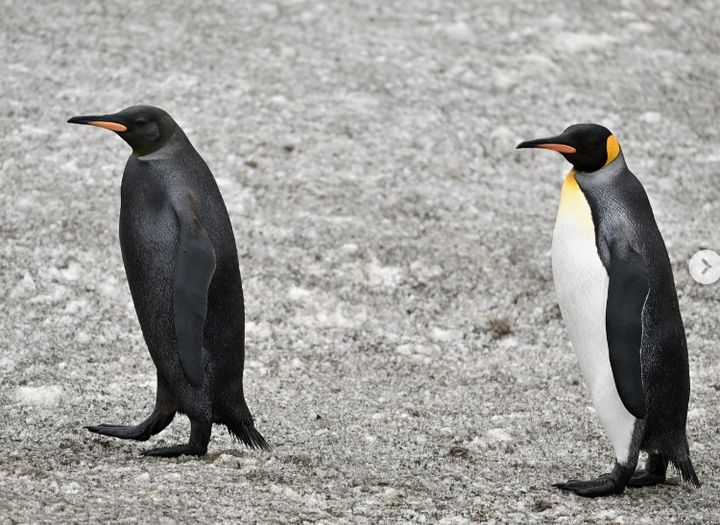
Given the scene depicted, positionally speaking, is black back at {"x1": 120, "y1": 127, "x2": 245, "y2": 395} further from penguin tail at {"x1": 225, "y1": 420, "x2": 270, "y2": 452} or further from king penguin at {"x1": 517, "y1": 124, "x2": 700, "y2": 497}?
king penguin at {"x1": 517, "y1": 124, "x2": 700, "y2": 497}

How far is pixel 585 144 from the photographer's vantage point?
3992mm

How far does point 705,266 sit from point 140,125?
11.8ft

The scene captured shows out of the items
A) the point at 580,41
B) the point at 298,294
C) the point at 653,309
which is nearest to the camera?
the point at 653,309

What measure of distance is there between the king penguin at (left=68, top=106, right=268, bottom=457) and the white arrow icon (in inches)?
123

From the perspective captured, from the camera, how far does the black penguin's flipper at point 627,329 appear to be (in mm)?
3752

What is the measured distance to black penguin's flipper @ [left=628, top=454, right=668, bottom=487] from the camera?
4059 millimetres

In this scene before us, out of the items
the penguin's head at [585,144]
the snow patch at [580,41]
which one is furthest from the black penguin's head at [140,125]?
the snow patch at [580,41]

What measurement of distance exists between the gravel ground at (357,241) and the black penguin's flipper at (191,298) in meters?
0.38

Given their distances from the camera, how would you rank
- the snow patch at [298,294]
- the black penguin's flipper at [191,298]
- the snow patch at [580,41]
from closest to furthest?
the black penguin's flipper at [191,298] < the snow patch at [298,294] < the snow patch at [580,41]

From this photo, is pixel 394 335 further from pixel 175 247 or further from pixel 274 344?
pixel 175 247

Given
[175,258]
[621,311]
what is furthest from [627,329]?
[175,258]

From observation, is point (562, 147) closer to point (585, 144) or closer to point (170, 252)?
point (585, 144)

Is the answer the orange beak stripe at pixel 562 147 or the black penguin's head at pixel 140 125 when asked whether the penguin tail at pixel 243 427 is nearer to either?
the black penguin's head at pixel 140 125

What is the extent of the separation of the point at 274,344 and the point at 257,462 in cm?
154
